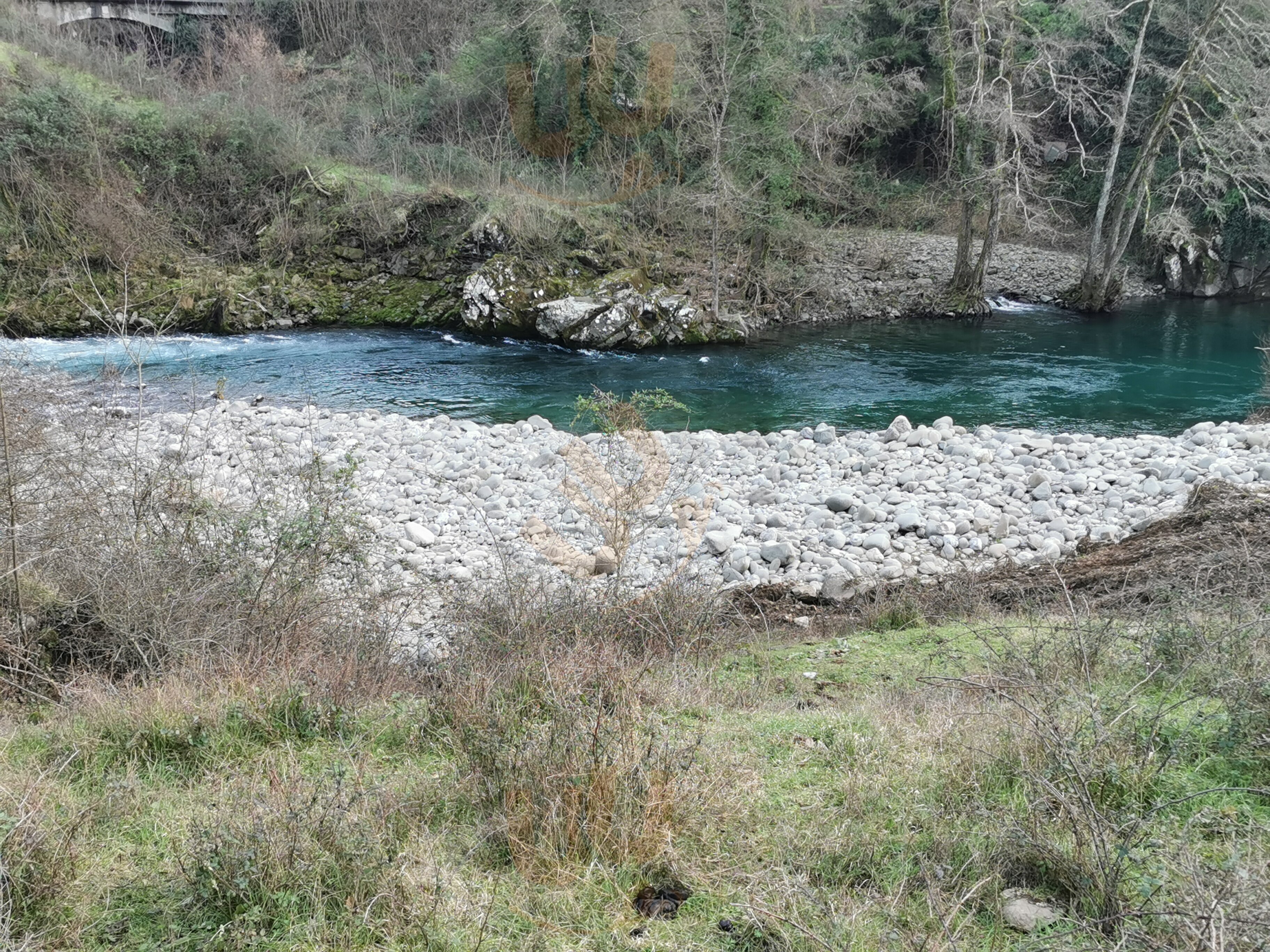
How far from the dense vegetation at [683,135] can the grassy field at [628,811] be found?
1640 centimetres

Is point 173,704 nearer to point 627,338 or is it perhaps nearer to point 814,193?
point 627,338

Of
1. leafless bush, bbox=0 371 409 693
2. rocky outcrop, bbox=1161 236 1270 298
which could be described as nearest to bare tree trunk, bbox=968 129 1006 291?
rocky outcrop, bbox=1161 236 1270 298

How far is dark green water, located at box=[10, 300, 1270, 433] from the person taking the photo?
14.1 m

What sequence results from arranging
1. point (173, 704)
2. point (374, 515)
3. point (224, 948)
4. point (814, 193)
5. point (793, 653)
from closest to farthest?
point (224, 948) → point (173, 704) → point (793, 653) → point (374, 515) → point (814, 193)

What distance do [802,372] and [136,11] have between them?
26.7 meters

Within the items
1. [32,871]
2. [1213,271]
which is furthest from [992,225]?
[32,871]

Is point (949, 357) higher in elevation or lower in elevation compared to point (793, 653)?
higher

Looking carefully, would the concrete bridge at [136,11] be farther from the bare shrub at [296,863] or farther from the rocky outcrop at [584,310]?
the bare shrub at [296,863]

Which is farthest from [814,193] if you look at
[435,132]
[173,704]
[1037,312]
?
[173,704]

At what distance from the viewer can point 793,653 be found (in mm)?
6012

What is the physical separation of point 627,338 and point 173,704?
15180 mm

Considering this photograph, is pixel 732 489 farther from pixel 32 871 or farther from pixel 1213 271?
pixel 1213 271

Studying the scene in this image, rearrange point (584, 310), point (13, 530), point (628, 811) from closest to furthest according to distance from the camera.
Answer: point (628, 811), point (13, 530), point (584, 310)

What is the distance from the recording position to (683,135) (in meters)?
21.6
